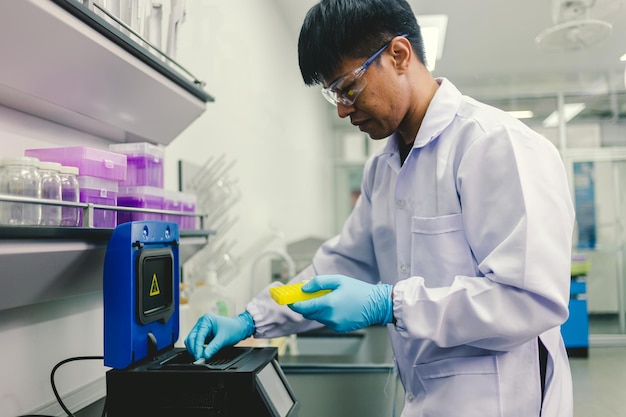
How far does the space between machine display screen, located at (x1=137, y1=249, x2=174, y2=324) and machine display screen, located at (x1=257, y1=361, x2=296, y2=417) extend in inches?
9.7

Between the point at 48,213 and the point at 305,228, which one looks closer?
the point at 48,213

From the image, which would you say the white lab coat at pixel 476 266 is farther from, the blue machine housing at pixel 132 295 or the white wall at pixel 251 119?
the white wall at pixel 251 119

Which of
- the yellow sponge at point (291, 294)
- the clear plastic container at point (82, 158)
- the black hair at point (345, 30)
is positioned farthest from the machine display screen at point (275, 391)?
the black hair at point (345, 30)

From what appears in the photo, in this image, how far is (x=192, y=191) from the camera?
2107 millimetres

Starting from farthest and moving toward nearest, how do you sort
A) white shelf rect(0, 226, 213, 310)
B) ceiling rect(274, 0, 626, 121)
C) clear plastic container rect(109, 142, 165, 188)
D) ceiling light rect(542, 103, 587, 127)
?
1. ceiling light rect(542, 103, 587, 127)
2. ceiling rect(274, 0, 626, 121)
3. clear plastic container rect(109, 142, 165, 188)
4. white shelf rect(0, 226, 213, 310)

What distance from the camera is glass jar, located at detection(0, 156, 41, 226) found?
2.89 feet

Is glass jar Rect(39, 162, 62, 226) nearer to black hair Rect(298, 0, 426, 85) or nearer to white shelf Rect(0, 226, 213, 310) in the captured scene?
white shelf Rect(0, 226, 213, 310)

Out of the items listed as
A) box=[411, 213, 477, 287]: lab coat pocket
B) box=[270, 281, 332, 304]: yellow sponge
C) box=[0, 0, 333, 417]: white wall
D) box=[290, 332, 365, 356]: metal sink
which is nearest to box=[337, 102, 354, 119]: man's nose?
box=[411, 213, 477, 287]: lab coat pocket

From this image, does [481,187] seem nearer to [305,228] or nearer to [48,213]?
[48,213]

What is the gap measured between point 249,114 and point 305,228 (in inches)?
76.4

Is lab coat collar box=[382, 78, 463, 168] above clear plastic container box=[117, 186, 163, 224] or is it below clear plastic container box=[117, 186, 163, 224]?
above

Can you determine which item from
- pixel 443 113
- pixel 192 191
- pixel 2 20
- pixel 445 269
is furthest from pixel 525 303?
pixel 192 191

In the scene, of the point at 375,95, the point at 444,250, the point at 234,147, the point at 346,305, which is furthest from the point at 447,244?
the point at 234,147

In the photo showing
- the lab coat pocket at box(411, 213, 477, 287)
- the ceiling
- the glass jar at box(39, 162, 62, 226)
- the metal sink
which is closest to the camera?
the glass jar at box(39, 162, 62, 226)
